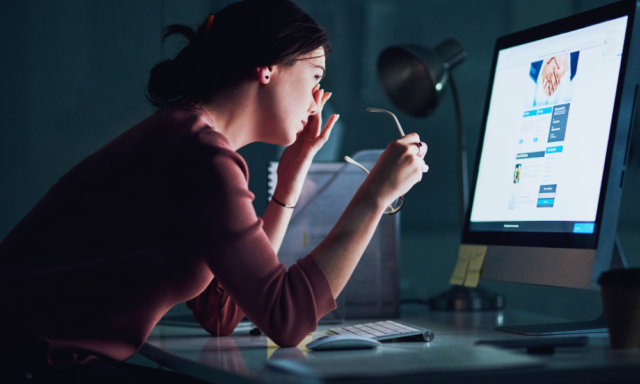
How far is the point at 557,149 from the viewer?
0.98 metres

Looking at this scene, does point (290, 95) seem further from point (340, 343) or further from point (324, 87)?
point (324, 87)

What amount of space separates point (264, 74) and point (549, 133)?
1.72ft

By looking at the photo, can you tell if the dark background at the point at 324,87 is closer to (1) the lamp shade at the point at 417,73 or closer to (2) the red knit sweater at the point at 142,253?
(1) the lamp shade at the point at 417,73

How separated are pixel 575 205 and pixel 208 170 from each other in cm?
61

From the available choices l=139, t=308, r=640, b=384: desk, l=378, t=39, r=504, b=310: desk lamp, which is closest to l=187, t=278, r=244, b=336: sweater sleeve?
l=139, t=308, r=640, b=384: desk

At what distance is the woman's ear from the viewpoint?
93 centimetres

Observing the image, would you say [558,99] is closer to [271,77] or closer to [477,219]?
[477,219]

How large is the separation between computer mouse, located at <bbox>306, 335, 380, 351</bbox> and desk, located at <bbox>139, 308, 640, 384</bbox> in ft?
0.05

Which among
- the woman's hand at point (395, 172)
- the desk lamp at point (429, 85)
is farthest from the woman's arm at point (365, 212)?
the desk lamp at point (429, 85)

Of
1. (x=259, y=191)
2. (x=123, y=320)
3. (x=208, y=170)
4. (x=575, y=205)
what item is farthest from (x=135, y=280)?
(x=259, y=191)

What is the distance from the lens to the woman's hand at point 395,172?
86cm

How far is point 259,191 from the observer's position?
161cm

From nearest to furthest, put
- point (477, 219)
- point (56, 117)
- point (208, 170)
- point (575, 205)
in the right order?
point (208, 170) → point (575, 205) → point (477, 219) → point (56, 117)

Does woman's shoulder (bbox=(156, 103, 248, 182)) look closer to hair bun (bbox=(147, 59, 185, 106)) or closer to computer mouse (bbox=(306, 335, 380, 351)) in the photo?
hair bun (bbox=(147, 59, 185, 106))
